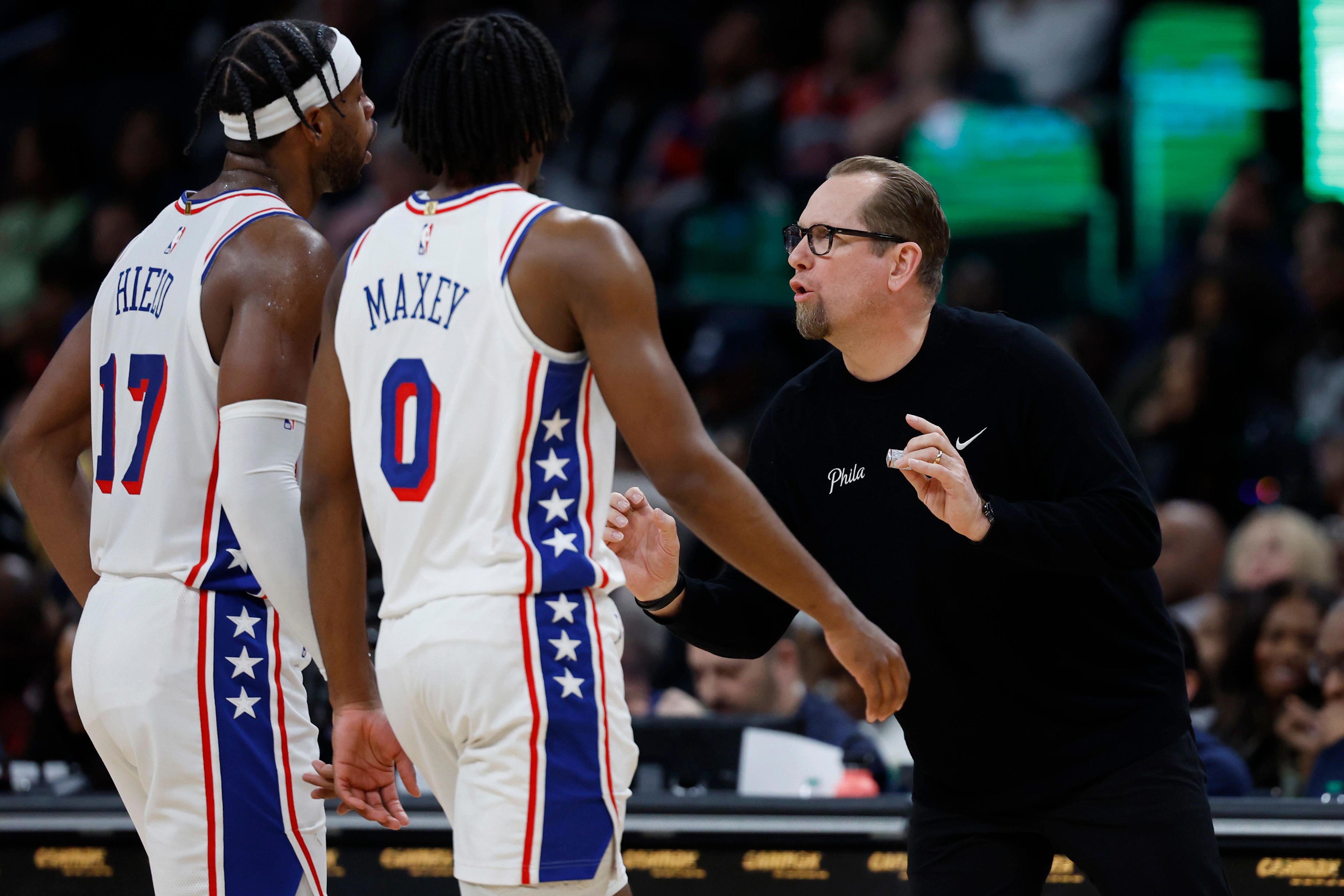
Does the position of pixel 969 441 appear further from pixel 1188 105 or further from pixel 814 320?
pixel 1188 105

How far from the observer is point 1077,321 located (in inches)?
318

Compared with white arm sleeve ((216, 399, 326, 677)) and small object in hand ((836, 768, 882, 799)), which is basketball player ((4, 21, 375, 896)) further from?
small object in hand ((836, 768, 882, 799))

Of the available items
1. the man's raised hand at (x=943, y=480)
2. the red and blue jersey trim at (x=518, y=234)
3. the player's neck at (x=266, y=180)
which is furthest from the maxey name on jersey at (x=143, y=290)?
the man's raised hand at (x=943, y=480)

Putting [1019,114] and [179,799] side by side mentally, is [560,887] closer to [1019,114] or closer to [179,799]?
[179,799]

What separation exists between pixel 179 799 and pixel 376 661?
0.57 meters

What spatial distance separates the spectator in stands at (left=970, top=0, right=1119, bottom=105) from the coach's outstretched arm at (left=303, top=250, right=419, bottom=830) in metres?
6.83

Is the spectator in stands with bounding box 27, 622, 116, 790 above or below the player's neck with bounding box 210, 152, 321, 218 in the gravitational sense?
below

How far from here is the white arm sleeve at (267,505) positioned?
2.74 metres

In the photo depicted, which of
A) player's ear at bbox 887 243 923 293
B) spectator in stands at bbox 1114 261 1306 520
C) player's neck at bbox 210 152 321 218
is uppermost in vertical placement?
player's neck at bbox 210 152 321 218

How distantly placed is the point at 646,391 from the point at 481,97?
543 mm

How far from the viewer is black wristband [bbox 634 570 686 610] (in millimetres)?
3088

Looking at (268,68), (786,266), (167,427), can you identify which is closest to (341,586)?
(167,427)

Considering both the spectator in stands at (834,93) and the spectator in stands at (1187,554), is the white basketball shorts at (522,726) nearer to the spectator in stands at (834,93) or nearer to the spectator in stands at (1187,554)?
the spectator in stands at (1187,554)

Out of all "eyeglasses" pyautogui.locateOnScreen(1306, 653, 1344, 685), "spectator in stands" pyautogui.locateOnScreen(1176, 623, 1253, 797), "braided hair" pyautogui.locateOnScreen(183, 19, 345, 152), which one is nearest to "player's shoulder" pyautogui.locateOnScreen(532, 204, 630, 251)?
"braided hair" pyautogui.locateOnScreen(183, 19, 345, 152)
